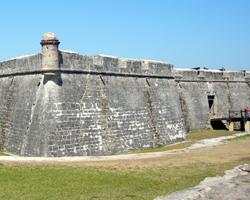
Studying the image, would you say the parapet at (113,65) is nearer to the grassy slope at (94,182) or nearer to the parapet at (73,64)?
the parapet at (73,64)

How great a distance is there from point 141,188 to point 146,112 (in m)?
12.6

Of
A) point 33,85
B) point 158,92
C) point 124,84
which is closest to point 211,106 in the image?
point 158,92

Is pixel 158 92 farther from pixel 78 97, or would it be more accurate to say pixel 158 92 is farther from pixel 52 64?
pixel 52 64

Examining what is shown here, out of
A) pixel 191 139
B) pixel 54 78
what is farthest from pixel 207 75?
pixel 54 78

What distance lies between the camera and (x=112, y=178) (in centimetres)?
1471

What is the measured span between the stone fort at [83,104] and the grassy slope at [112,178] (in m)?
3.32

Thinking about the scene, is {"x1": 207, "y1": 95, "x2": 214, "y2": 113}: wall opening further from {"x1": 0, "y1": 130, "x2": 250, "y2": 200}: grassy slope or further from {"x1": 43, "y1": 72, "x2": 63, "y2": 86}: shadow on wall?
{"x1": 43, "y1": 72, "x2": 63, "y2": 86}: shadow on wall

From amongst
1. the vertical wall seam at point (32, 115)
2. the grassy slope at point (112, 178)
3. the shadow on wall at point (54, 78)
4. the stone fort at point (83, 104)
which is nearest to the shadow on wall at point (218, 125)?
the stone fort at point (83, 104)

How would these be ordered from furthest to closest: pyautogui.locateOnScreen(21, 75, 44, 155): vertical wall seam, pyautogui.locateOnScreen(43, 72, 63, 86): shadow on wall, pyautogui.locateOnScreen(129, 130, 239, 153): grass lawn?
pyautogui.locateOnScreen(129, 130, 239, 153): grass lawn, pyautogui.locateOnScreen(21, 75, 44, 155): vertical wall seam, pyautogui.locateOnScreen(43, 72, 63, 86): shadow on wall

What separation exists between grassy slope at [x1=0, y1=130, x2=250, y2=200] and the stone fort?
10.9 ft

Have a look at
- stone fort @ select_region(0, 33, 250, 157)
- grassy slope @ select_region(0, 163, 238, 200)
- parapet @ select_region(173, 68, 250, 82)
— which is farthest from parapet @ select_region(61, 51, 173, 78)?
grassy slope @ select_region(0, 163, 238, 200)

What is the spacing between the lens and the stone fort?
20.1 metres

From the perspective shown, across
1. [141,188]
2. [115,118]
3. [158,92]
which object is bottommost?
[141,188]

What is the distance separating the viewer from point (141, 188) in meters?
13.3
